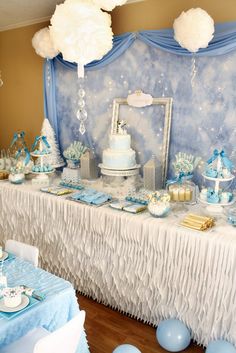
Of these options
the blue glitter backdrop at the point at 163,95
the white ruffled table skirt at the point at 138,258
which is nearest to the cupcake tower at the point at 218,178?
the white ruffled table skirt at the point at 138,258

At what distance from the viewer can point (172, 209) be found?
7.88 feet

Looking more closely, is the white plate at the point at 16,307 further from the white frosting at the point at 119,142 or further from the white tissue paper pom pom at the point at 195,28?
the white tissue paper pom pom at the point at 195,28

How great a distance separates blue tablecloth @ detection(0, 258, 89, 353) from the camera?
1521 mm

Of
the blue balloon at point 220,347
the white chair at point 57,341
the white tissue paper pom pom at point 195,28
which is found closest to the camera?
the white chair at point 57,341

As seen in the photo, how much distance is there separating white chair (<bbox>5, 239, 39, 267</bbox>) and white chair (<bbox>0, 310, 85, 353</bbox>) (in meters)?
0.49

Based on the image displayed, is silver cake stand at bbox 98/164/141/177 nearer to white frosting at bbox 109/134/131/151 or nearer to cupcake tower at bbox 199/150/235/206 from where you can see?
white frosting at bbox 109/134/131/151

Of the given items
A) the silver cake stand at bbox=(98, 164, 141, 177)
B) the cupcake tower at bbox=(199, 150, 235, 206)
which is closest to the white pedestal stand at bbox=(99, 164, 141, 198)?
the silver cake stand at bbox=(98, 164, 141, 177)

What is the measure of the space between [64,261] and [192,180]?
1182 millimetres

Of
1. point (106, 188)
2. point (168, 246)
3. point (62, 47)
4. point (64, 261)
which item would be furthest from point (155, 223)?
point (62, 47)

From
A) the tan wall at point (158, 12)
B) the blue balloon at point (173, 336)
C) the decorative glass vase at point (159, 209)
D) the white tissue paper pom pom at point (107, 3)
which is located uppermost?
→ the tan wall at point (158, 12)

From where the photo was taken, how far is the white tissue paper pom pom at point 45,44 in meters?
3.04

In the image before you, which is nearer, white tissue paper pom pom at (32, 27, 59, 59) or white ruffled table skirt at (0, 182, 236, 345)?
white ruffled table skirt at (0, 182, 236, 345)

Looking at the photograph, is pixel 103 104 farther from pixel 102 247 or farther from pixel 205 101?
pixel 102 247

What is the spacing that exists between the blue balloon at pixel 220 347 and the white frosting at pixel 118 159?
4.47 feet
